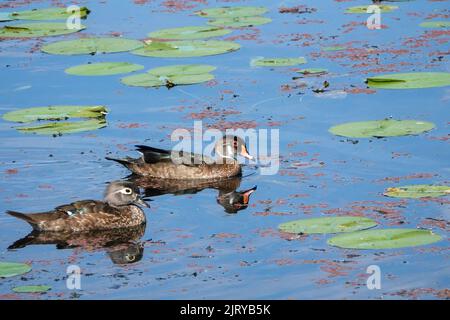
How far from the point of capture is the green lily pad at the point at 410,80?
663 inches

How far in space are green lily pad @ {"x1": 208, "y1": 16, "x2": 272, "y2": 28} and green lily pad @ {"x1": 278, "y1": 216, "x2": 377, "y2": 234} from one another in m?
8.26

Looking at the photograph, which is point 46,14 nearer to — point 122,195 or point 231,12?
point 231,12

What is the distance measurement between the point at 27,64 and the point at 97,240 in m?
6.94

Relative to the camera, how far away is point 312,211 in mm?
13086

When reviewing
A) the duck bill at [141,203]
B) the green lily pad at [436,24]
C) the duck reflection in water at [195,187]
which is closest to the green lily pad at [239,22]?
the green lily pad at [436,24]

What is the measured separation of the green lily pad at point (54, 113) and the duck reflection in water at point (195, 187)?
1.51 metres

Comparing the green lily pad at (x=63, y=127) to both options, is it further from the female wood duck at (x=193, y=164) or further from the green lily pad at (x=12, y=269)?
the green lily pad at (x=12, y=269)

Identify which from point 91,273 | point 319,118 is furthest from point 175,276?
point 319,118

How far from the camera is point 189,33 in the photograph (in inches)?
778

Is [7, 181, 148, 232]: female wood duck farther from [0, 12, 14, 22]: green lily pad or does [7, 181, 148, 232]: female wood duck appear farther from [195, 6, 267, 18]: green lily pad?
[0, 12, 14, 22]: green lily pad

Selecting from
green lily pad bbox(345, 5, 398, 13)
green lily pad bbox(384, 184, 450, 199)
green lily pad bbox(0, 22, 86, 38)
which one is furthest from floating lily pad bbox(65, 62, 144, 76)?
green lily pad bbox(384, 184, 450, 199)

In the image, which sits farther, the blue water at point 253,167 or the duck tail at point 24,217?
the duck tail at point 24,217

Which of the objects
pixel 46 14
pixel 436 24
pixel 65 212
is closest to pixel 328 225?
pixel 65 212

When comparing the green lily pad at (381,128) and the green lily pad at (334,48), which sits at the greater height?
the green lily pad at (334,48)
